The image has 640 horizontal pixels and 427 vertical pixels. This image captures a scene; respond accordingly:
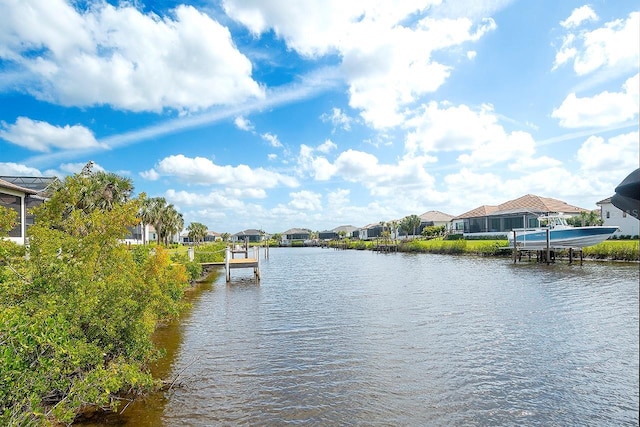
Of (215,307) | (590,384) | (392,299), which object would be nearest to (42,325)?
(590,384)

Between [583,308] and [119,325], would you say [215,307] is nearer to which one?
[119,325]

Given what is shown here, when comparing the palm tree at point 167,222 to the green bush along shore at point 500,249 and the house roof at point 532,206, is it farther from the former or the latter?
the house roof at point 532,206

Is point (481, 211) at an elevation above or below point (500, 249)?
above

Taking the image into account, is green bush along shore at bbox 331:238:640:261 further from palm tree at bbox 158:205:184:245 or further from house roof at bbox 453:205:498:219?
palm tree at bbox 158:205:184:245

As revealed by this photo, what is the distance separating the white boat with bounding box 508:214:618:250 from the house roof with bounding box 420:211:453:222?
192 ft

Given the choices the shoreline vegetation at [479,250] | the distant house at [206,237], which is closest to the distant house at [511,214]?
the shoreline vegetation at [479,250]

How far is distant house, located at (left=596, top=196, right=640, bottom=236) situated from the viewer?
155 feet

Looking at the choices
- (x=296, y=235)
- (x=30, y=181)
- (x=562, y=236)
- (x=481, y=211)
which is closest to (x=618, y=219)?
(x=562, y=236)

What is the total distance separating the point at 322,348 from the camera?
41.7 feet

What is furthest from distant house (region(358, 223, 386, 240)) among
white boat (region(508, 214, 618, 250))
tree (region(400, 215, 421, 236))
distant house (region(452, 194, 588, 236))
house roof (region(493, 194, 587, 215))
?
white boat (region(508, 214, 618, 250))

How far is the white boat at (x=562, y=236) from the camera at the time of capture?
38406mm

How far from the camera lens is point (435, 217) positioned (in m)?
103

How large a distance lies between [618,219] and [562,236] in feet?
54.9

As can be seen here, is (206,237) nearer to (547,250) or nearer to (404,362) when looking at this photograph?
(547,250)
